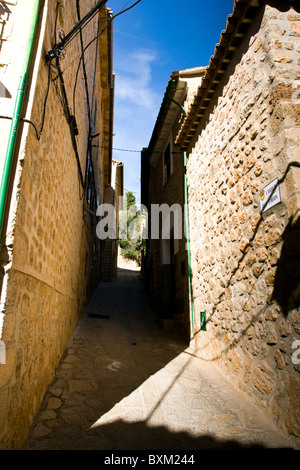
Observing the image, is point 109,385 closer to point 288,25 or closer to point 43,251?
point 43,251

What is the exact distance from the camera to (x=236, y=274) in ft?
11.4

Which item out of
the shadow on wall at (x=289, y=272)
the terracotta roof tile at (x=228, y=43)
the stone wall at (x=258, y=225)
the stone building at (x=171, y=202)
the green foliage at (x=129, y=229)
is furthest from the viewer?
the green foliage at (x=129, y=229)

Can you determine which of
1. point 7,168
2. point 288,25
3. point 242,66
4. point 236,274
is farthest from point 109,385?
point 288,25

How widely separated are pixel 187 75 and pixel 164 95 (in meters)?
0.84

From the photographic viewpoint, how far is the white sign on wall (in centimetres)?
269

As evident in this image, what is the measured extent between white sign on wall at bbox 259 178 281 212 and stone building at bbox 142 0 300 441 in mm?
11

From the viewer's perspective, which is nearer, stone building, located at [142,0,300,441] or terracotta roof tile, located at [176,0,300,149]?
stone building, located at [142,0,300,441]

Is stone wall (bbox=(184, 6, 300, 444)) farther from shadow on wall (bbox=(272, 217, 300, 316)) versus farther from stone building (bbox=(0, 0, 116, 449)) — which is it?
stone building (bbox=(0, 0, 116, 449))

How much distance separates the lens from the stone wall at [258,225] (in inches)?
96.9

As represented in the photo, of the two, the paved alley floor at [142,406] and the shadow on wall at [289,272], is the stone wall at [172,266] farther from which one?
the shadow on wall at [289,272]

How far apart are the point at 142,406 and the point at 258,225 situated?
2451 mm

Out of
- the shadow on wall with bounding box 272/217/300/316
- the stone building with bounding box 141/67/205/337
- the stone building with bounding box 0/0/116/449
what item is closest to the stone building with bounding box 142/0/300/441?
A: the shadow on wall with bounding box 272/217/300/316

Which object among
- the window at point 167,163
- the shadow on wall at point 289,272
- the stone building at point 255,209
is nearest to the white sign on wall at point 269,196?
the stone building at point 255,209

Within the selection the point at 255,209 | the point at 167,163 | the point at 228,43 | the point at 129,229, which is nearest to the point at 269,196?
the point at 255,209
